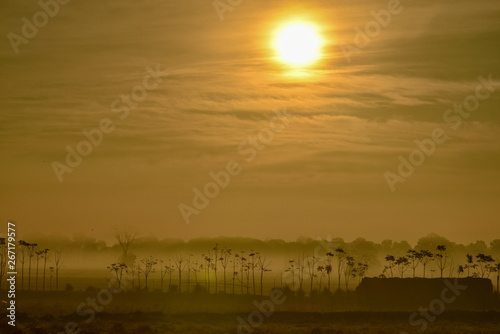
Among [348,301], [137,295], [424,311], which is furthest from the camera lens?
[137,295]

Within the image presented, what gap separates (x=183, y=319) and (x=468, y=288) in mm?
43560

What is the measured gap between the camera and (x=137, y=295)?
11331 cm

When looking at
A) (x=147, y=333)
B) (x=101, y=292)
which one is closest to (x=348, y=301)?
(x=101, y=292)

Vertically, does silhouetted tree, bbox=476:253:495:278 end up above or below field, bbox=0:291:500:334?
above

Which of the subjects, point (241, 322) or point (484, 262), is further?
point (484, 262)

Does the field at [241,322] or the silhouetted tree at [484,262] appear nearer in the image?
the field at [241,322]

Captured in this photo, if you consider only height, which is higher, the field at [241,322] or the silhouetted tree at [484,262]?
the silhouetted tree at [484,262]

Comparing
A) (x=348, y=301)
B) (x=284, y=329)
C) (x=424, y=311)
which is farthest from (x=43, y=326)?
(x=348, y=301)

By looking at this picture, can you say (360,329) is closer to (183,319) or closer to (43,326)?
(183,319)

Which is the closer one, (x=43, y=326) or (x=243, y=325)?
(x=43, y=326)

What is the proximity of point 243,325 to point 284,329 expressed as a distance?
409cm

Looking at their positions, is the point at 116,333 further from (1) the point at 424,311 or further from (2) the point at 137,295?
(2) the point at 137,295

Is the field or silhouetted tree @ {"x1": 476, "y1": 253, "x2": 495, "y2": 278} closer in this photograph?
the field

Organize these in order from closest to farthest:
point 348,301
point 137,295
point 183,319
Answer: point 183,319 → point 348,301 → point 137,295
